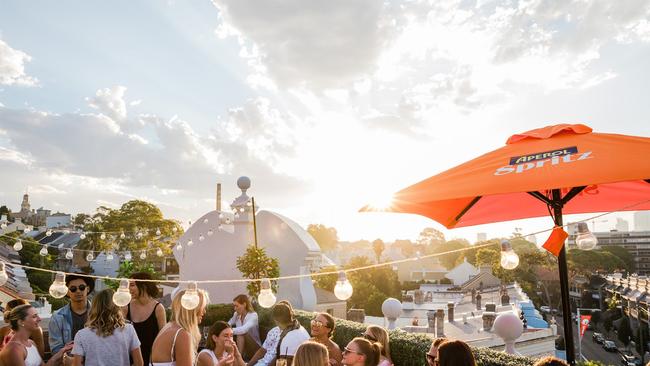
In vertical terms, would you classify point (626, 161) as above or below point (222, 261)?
above

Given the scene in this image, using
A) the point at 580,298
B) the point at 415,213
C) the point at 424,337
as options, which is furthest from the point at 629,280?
the point at 415,213

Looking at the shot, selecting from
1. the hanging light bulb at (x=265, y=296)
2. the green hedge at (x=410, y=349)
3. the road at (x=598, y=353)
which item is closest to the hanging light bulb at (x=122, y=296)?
the hanging light bulb at (x=265, y=296)

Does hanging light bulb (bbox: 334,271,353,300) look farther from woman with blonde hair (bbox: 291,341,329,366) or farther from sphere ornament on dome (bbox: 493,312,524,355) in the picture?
sphere ornament on dome (bbox: 493,312,524,355)

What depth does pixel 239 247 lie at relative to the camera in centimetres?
1616

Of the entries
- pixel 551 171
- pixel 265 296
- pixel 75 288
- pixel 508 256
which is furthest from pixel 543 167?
pixel 75 288

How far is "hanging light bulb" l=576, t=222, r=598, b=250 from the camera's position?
2969 mm

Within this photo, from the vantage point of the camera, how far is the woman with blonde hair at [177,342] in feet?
11.7

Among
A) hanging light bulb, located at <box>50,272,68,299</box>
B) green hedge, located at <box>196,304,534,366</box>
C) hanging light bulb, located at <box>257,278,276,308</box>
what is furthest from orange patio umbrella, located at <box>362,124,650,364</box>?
hanging light bulb, located at <box>50,272,68,299</box>

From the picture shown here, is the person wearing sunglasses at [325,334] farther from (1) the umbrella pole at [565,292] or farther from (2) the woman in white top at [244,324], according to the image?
(2) the woman in white top at [244,324]

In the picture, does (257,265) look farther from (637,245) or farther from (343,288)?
(637,245)

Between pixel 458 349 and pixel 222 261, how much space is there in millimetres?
14536

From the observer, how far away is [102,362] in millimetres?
3703

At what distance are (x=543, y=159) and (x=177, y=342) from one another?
3212 millimetres

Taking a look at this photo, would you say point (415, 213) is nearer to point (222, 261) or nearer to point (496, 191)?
point (496, 191)
